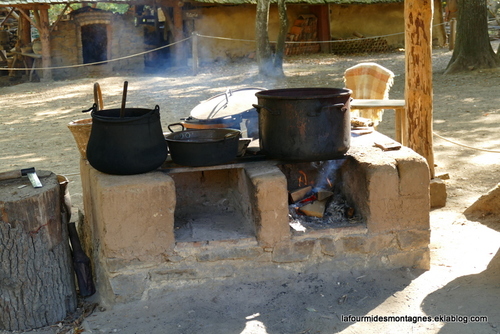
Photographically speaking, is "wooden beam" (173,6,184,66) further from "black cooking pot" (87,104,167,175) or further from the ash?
"black cooking pot" (87,104,167,175)

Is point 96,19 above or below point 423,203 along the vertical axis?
above

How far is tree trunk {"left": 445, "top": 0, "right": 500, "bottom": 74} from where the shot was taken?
1229cm

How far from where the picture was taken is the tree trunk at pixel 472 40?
1229 cm

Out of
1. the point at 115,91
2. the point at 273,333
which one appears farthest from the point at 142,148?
the point at 115,91

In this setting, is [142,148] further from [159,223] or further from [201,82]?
A: [201,82]

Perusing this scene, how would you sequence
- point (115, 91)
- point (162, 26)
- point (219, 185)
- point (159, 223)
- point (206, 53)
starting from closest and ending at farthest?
1. point (159, 223)
2. point (219, 185)
3. point (115, 91)
4. point (206, 53)
5. point (162, 26)

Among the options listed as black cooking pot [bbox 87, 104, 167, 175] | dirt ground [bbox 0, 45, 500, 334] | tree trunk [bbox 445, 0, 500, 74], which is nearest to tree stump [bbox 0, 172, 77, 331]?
dirt ground [bbox 0, 45, 500, 334]

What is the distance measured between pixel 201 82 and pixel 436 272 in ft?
36.0

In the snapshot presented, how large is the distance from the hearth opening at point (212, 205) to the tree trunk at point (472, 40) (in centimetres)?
974

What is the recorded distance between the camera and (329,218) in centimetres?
407

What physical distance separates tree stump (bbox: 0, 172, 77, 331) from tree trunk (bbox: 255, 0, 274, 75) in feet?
36.4

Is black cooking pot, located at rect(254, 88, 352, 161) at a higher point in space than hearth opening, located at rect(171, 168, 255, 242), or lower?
higher

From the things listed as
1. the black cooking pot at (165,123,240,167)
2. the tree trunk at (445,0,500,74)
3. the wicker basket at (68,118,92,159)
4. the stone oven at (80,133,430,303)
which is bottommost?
the stone oven at (80,133,430,303)

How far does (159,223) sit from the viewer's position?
364cm
